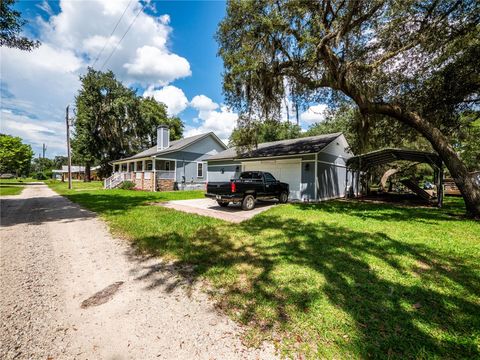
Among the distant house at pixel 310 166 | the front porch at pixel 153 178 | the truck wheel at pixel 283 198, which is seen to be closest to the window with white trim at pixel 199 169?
the front porch at pixel 153 178

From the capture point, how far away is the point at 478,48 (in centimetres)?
897

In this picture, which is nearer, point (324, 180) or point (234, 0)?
point (234, 0)

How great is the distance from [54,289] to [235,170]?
1684 centimetres

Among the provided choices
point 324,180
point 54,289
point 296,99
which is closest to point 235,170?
point 324,180

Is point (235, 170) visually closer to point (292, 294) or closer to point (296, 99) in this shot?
point (296, 99)

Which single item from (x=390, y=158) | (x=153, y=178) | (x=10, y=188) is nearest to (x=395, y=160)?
(x=390, y=158)

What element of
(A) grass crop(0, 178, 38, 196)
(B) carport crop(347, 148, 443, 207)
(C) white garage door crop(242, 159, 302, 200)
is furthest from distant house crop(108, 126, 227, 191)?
(B) carport crop(347, 148, 443, 207)

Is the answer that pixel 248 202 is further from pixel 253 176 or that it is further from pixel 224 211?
pixel 253 176

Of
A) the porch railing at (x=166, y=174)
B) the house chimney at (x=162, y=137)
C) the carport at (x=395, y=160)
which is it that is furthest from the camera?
the house chimney at (x=162, y=137)

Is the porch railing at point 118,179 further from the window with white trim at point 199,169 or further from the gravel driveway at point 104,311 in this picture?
the gravel driveway at point 104,311

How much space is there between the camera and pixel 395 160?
Answer: 17.0 m

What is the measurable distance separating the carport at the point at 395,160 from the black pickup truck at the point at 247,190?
730 centimetres

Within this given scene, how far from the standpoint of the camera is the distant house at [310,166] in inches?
556

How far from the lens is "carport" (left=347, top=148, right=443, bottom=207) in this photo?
1270cm
